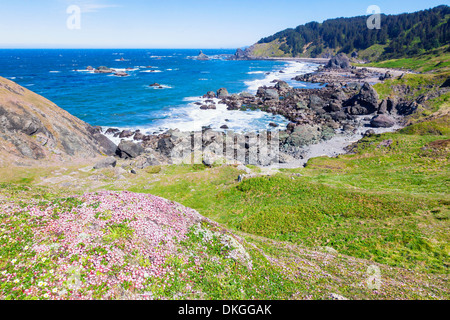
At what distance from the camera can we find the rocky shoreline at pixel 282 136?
185 ft

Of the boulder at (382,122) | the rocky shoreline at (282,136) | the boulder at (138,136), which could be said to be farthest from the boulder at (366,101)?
the boulder at (138,136)

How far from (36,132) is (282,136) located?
59.5 meters

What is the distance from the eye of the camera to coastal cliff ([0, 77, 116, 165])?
4066 cm

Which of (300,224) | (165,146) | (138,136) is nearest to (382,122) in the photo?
(165,146)

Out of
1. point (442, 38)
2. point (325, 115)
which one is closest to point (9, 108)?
point (325, 115)

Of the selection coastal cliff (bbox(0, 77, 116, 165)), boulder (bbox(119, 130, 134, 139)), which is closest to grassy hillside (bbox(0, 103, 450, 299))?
coastal cliff (bbox(0, 77, 116, 165))

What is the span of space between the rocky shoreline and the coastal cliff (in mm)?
9462

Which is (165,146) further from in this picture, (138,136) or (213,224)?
(213,224)

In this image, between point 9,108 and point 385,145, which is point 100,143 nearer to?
point 9,108

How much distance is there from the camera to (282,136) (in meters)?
71.9

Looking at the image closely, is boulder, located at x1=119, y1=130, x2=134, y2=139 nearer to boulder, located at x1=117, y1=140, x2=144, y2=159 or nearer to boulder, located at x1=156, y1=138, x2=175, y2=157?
boulder, located at x1=156, y1=138, x2=175, y2=157

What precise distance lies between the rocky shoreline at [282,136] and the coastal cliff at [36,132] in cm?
946

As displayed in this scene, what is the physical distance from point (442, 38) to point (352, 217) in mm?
235461
